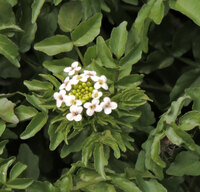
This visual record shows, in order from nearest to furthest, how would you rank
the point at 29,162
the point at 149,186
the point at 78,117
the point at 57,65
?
the point at 78,117
the point at 149,186
the point at 57,65
the point at 29,162

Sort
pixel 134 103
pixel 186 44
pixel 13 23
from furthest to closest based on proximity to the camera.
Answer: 1. pixel 186 44
2. pixel 13 23
3. pixel 134 103

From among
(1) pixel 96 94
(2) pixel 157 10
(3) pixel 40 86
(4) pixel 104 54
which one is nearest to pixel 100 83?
(1) pixel 96 94

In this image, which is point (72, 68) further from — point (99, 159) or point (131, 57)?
point (99, 159)

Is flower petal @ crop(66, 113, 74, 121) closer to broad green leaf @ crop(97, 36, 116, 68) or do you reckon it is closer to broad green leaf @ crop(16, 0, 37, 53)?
broad green leaf @ crop(97, 36, 116, 68)

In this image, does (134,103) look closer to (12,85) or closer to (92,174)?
(92,174)

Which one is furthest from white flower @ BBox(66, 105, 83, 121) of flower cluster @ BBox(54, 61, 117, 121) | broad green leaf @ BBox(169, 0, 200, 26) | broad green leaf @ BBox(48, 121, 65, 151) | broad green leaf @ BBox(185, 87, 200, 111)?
broad green leaf @ BBox(169, 0, 200, 26)

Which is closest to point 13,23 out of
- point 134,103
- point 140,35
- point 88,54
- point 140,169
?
point 88,54
